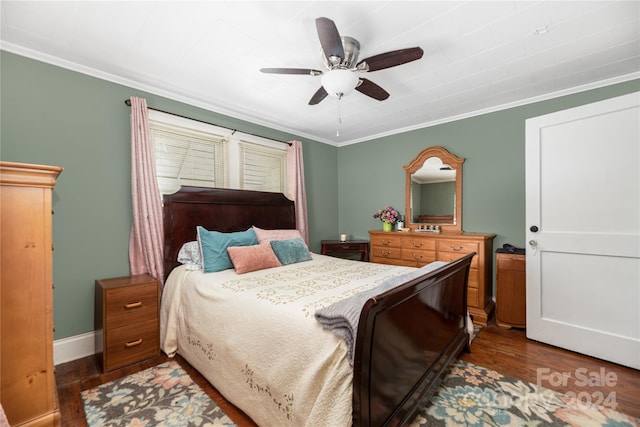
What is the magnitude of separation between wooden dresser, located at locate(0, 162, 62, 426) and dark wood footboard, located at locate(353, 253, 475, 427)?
1.46m

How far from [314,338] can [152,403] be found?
1340 mm

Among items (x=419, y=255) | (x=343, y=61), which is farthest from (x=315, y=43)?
(x=419, y=255)

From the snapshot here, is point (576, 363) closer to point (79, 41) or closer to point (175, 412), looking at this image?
point (175, 412)

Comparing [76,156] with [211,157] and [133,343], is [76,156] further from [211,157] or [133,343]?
[133,343]

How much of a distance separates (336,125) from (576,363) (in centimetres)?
363

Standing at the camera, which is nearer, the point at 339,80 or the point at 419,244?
the point at 339,80

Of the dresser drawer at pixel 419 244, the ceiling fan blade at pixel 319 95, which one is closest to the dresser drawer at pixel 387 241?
the dresser drawer at pixel 419 244

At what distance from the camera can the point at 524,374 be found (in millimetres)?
2117

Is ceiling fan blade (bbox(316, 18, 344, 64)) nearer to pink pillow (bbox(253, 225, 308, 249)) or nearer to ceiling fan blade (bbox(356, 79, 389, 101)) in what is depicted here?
ceiling fan blade (bbox(356, 79, 389, 101))

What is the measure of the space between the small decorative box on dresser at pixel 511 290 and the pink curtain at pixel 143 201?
360cm

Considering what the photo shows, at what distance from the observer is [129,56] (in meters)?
2.25

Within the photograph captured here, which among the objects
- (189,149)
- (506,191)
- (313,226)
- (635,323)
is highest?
(189,149)

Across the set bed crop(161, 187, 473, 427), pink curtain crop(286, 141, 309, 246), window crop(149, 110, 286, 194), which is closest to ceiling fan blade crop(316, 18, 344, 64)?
bed crop(161, 187, 473, 427)

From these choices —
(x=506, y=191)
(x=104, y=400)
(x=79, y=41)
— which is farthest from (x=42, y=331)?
(x=506, y=191)
